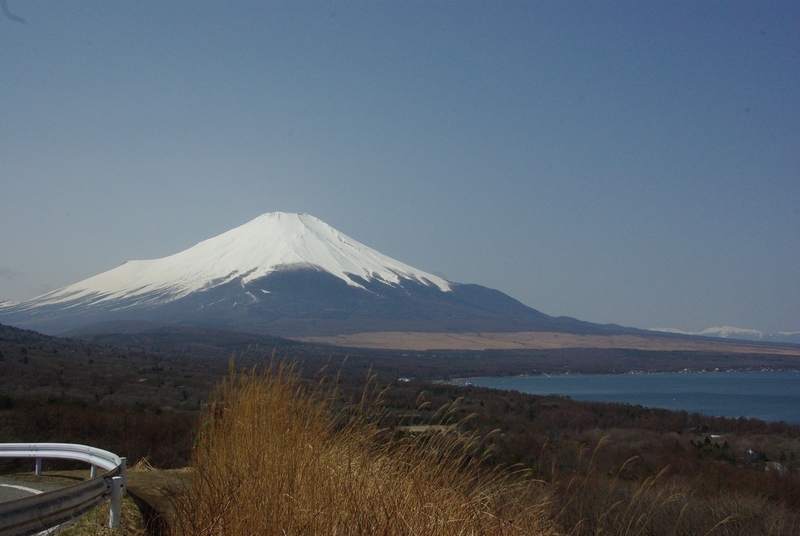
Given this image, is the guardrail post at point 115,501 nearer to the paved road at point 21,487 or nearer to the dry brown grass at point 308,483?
the dry brown grass at point 308,483

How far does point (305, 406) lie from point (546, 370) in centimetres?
10644

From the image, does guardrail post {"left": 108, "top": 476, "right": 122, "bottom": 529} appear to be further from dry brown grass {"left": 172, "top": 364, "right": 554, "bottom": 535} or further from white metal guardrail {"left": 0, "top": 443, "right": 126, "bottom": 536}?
dry brown grass {"left": 172, "top": 364, "right": 554, "bottom": 535}

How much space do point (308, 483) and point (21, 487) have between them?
5006 millimetres

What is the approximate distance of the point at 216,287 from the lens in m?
195

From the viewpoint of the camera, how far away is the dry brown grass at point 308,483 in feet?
12.2

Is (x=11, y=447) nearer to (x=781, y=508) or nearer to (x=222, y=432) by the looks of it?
(x=222, y=432)

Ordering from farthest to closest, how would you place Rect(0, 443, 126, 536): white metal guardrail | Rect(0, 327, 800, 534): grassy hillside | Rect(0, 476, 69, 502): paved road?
Rect(0, 476, 69, 502): paved road
Rect(0, 327, 800, 534): grassy hillside
Rect(0, 443, 126, 536): white metal guardrail

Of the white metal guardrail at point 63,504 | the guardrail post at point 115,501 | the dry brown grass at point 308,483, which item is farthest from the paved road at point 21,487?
the dry brown grass at point 308,483

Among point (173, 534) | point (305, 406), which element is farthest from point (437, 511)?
point (305, 406)

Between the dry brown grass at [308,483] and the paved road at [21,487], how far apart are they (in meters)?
2.82

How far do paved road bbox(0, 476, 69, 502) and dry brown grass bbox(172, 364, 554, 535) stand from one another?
282cm

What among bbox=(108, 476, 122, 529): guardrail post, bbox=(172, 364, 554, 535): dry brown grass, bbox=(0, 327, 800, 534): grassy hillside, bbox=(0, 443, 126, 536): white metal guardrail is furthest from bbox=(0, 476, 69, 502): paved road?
bbox=(172, 364, 554, 535): dry brown grass

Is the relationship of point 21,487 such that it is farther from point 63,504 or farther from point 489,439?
point 489,439

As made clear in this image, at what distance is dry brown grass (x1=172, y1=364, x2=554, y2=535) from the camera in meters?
3.73
